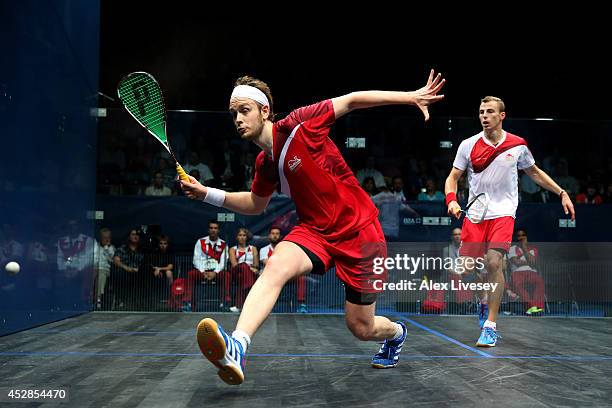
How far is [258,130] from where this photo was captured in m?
1.98

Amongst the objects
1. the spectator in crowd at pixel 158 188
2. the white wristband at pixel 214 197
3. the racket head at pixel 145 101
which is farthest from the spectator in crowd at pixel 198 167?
the white wristband at pixel 214 197

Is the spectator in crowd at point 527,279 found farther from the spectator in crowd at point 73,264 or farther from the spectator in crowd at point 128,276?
the spectator in crowd at point 73,264

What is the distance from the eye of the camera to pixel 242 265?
17.4 feet

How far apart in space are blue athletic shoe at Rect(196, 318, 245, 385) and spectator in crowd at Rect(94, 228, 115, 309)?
396cm

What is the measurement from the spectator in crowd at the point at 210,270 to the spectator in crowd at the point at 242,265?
2.5 inches

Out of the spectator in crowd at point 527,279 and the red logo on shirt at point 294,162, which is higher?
the red logo on shirt at point 294,162

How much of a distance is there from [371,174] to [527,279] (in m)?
1.70

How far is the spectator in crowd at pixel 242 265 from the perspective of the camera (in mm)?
5293

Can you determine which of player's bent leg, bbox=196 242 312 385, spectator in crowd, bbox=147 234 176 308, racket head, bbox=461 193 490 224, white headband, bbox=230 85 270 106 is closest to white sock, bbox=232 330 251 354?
player's bent leg, bbox=196 242 312 385

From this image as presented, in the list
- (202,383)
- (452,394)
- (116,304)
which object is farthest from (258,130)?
(116,304)

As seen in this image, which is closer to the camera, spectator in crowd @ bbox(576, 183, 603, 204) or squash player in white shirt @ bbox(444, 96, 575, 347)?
squash player in white shirt @ bbox(444, 96, 575, 347)

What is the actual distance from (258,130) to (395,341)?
1017 mm

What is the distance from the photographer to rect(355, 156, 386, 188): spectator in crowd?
5656 mm

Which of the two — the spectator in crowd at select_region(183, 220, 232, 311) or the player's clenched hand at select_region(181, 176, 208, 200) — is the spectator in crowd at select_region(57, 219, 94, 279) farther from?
the player's clenched hand at select_region(181, 176, 208, 200)
